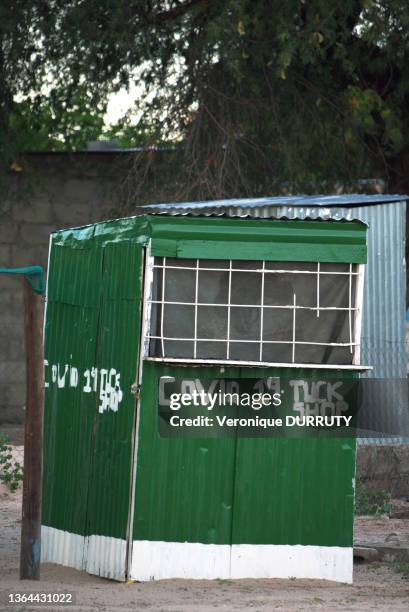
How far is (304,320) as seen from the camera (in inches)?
275

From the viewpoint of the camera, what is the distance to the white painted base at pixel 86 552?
692 centimetres

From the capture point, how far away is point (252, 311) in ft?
22.7

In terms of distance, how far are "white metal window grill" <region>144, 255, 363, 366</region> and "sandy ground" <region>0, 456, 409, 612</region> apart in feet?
3.99

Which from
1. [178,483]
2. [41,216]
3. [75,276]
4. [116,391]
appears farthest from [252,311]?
[41,216]

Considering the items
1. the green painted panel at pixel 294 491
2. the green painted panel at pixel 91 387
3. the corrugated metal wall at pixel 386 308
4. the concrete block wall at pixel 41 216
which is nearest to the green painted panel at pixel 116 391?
the green painted panel at pixel 91 387

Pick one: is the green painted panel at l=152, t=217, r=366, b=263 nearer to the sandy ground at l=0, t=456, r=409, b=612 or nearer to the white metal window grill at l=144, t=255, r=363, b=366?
the white metal window grill at l=144, t=255, r=363, b=366

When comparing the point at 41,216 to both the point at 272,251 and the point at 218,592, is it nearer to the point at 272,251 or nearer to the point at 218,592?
the point at 272,251

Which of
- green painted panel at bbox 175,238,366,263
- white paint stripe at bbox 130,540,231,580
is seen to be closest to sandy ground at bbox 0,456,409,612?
white paint stripe at bbox 130,540,231,580

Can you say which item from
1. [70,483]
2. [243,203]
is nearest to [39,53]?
[243,203]

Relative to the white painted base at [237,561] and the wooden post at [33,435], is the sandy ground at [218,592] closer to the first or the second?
the white painted base at [237,561]

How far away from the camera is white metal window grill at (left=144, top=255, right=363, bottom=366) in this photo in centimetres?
681

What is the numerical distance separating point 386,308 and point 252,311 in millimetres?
3439

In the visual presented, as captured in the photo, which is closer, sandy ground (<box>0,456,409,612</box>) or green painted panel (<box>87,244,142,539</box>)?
sandy ground (<box>0,456,409,612</box>)

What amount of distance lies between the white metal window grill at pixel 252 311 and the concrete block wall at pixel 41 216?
814 cm
